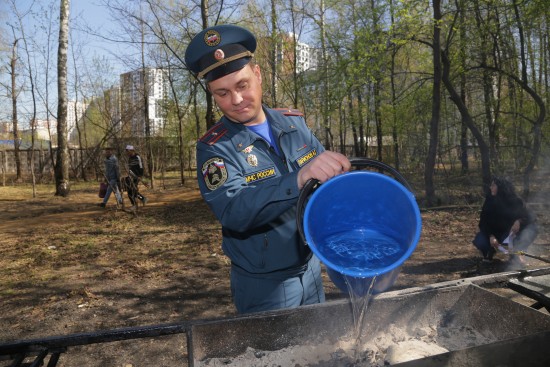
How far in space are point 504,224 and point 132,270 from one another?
213 inches

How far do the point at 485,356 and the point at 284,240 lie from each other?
0.80 metres

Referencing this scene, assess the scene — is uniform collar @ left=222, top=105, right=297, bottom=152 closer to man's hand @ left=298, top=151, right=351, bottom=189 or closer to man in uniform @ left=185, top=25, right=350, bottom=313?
man in uniform @ left=185, top=25, right=350, bottom=313

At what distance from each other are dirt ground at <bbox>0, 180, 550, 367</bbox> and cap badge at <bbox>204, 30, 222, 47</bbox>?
1330 millimetres

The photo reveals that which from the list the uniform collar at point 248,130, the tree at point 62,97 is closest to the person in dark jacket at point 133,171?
the tree at point 62,97

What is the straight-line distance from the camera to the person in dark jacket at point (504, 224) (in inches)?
231

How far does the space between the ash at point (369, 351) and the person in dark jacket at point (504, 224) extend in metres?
4.74

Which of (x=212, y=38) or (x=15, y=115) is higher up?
(x=15, y=115)

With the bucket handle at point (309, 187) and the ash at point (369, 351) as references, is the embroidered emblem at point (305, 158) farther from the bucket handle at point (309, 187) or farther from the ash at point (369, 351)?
the ash at point (369, 351)

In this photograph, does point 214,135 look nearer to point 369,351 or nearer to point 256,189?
point 256,189

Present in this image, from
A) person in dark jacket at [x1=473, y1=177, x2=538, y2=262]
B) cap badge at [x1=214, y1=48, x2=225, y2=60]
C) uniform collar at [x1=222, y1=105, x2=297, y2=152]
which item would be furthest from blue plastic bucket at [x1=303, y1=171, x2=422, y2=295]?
person in dark jacket at [x1=473, y1=177, x2=538, y2=262]

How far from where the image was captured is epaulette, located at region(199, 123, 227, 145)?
169 cm

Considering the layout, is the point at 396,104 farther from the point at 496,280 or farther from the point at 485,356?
the point at 485,356

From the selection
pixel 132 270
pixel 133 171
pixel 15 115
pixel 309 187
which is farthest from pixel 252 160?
pixel 15 115

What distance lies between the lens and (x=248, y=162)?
169 cm
